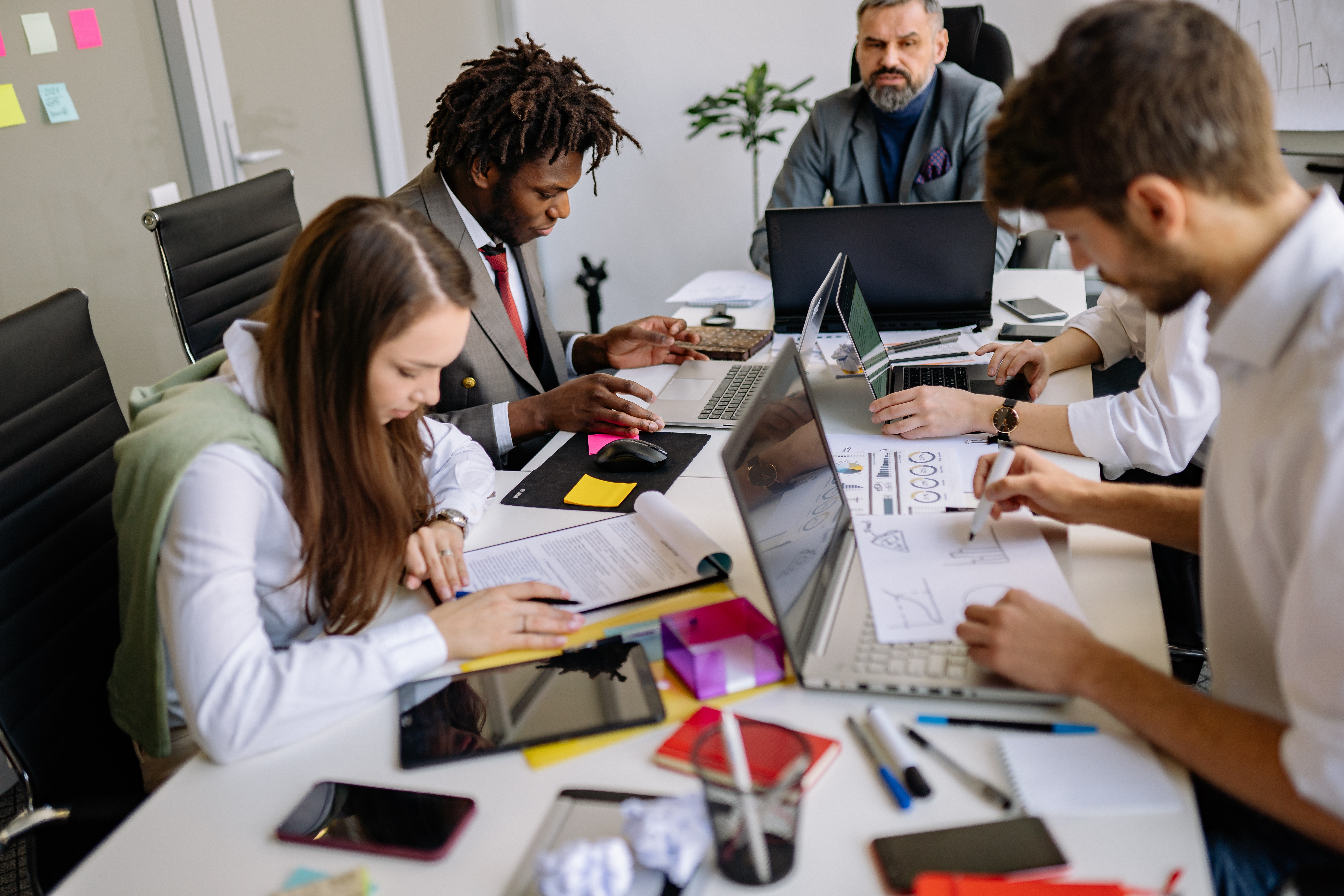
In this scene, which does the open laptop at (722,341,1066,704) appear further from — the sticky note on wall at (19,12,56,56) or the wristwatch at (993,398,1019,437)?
the sticky note on wall at (19,12,56,56)

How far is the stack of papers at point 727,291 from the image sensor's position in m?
2.48

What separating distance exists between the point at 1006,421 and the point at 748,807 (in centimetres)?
98

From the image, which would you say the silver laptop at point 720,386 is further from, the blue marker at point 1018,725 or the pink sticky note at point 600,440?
the blue marker at point 1018,725

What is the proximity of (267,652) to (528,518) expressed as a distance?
497 mm

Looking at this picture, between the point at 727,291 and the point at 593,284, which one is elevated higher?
the point at 727,291

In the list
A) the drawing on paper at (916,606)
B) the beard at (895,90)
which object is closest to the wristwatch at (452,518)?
the drawing on paper at (916,606)

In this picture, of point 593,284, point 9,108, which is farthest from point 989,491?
point 593,284

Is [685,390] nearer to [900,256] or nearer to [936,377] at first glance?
[936,377]

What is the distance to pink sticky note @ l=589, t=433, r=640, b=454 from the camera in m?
1.62

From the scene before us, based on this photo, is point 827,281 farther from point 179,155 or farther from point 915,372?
point 179,155

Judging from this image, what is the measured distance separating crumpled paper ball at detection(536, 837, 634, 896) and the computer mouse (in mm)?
847

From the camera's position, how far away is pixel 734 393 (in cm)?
185

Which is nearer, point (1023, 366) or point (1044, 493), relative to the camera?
point (1044, 493)

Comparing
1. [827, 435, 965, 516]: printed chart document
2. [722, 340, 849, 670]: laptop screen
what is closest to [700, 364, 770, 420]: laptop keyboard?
[827, 435, 965, 516]: printed chart document
